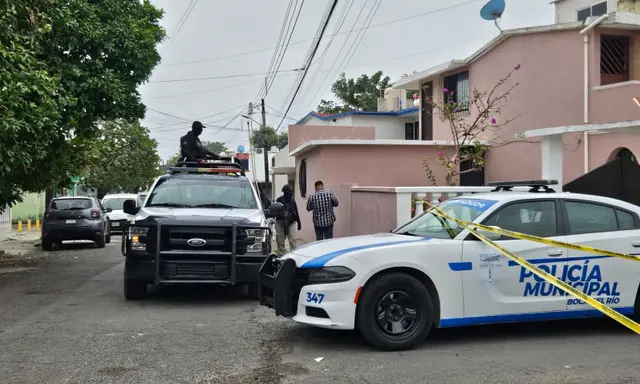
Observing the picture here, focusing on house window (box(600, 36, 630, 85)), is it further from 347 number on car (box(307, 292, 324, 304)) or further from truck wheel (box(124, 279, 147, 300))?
347 number on car (box(307, 292, 324, 304))

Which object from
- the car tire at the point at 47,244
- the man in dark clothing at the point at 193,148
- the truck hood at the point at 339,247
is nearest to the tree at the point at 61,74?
the man in dark clothing at the point at 193,148

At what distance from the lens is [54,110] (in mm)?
11312

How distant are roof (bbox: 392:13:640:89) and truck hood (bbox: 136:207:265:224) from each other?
1101 cm

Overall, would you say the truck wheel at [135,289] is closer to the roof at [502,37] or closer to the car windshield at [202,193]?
the car windshield at [202,193]

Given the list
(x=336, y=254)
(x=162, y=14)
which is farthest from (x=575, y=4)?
(x=336, y=254)

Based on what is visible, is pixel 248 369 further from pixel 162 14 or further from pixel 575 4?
pixel 575 4

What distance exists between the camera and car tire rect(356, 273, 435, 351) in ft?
20.2

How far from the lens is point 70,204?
773 inches

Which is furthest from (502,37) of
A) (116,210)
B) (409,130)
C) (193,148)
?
(116,210)

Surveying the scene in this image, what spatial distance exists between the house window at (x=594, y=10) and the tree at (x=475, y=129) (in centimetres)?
1034

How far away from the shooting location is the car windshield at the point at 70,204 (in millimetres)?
19500

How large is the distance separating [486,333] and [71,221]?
15225 millimetres

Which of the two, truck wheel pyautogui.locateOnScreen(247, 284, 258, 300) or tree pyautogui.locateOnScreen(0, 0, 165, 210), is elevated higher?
tree pyautogui.locateOnScreen(0, 0, 165, 210)

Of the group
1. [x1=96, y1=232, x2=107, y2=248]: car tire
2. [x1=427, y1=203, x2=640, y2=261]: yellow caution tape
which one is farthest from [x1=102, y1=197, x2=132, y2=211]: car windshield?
[x1=427, y1=203, x2=640, y2=261]: yellow caution tape
